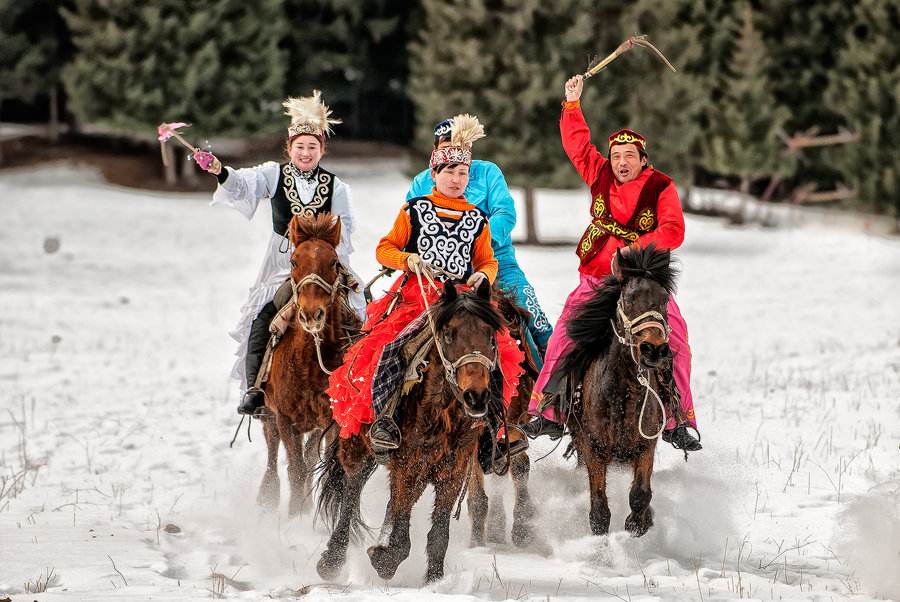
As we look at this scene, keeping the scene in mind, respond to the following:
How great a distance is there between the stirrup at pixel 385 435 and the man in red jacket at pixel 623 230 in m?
1.77

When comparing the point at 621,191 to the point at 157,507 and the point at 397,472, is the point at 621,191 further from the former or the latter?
the point at 157,507

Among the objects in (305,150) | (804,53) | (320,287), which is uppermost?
(804,53)

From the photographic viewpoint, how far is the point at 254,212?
8.73 m

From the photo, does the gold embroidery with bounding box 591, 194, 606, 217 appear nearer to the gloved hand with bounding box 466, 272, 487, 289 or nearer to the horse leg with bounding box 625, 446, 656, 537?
the horse leg with bounding box 625, 446, 656, 537

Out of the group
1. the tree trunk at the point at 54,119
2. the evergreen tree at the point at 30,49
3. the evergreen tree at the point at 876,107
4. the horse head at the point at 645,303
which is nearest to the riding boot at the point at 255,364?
the horse head at the point at 645,303

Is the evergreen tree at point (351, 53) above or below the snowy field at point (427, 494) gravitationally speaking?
above

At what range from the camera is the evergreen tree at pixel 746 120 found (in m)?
37.2

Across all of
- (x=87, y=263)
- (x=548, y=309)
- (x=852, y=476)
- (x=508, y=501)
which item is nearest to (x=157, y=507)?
(x=508, y=501)

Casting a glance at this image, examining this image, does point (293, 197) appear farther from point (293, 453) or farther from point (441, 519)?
point (441, 519)

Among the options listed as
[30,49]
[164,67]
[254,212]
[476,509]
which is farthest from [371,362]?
[30,49]

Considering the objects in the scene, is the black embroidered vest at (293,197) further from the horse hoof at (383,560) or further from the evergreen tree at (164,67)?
the evergreen tree at (164,67)

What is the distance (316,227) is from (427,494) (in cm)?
223

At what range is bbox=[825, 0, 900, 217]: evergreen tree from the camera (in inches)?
1366

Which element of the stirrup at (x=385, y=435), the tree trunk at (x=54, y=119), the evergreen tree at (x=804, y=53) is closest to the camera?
the stirrup at (x=385, y=435)
